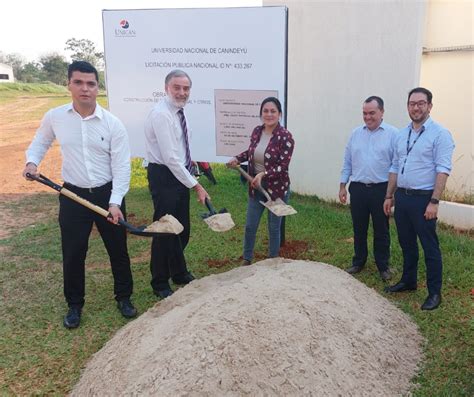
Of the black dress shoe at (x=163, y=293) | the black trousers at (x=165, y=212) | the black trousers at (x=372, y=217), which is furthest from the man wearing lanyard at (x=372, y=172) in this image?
the black dress shoe at (x=163, y=293)

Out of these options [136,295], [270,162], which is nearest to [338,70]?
[270,162]

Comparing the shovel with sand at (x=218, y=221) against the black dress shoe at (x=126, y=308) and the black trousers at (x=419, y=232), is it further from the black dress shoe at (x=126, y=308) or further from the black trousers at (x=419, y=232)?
the black trousers at (x=419, y=232)

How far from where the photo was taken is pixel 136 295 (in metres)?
4.41

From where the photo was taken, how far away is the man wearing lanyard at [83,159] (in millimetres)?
3484

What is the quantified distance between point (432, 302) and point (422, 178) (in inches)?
41.4

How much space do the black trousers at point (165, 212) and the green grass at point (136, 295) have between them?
0.89ft

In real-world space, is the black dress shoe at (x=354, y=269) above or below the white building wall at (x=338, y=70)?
below

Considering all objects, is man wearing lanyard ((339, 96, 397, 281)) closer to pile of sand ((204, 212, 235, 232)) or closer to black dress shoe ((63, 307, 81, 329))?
pile of sand ((204, 212, 235, 232))

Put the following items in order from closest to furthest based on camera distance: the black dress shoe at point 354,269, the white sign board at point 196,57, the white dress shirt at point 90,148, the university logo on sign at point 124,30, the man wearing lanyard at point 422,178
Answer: the white dress shirt at point 90,148, the man wearing lanyard at point 422,178, the black dress shoe at point 354,269, the white sign board at point 196,57, the university logo on sign at point 124,30

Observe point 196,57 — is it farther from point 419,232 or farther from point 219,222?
point 419,232

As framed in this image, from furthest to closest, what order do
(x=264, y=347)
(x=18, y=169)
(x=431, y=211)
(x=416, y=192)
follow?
1. (x=18, y=169)
2. (x=416, y=192)
3. (x=431, y=211)
4. (x=264, y=347)

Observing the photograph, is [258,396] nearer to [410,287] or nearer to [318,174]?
[410,287]

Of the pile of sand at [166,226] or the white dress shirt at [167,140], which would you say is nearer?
the pile of sand at [166,226]

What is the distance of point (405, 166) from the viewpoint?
12.5 feet
